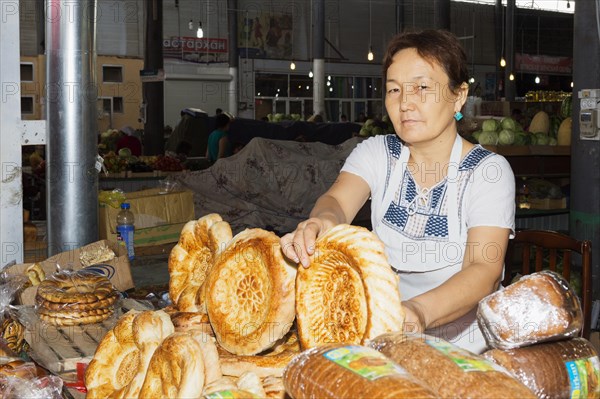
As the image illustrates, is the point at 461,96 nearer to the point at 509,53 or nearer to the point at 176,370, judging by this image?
the point at 176,370

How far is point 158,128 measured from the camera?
599 inches

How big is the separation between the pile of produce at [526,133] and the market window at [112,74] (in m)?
17.7

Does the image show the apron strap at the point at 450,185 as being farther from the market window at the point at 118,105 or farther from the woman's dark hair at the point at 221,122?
the market window at the point at 118,105

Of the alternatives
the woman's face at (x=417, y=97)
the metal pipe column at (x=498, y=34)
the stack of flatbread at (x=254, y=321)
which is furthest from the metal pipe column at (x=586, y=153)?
the metal pipe column at (x=498, y=34)

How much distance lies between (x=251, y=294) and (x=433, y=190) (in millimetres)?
693

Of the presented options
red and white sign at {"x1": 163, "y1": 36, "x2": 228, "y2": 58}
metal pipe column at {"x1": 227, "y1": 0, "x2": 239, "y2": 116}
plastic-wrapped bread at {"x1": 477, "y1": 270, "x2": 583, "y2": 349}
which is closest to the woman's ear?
plastic-wrapped bread at {"x1": 477, "y1": 270, "x2": 583, "y2": 349}

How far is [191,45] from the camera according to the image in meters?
24.3

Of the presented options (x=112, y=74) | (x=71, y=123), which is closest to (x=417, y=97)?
(x=71, y=123)

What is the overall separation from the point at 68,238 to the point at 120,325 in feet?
8.08

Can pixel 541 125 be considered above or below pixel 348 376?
above

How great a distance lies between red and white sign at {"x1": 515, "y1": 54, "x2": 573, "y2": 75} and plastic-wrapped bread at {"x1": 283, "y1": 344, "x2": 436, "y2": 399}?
97.7 ft

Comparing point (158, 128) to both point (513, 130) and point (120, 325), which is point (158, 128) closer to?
point (513, 130)

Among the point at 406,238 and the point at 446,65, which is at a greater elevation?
the point at 446,65

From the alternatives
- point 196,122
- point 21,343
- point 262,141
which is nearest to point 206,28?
point 196,122
